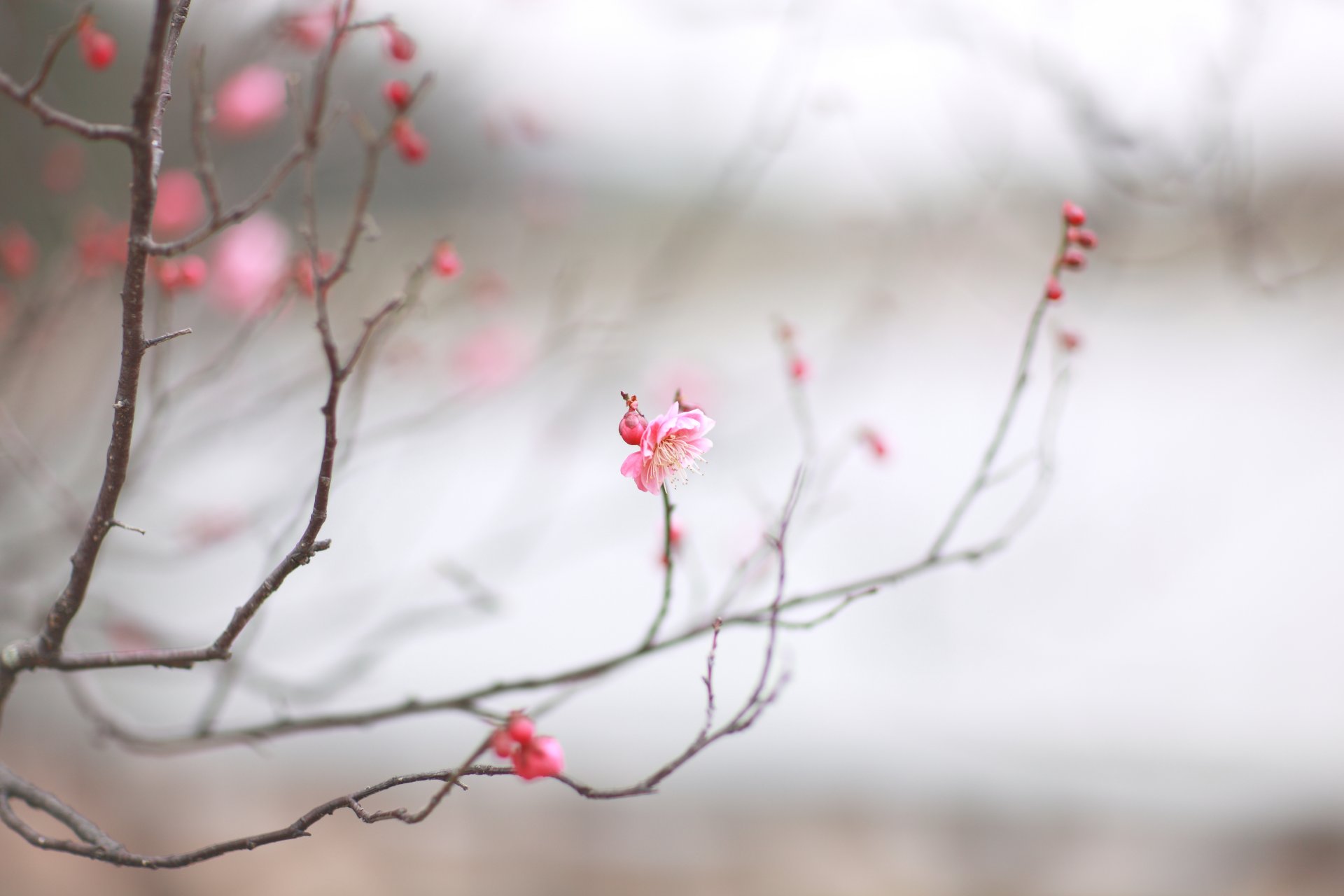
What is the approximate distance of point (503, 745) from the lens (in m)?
0.53

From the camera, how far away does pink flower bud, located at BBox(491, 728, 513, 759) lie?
53 centimetres

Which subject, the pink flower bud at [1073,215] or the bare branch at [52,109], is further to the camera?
the pink flower bud at [1073,215]

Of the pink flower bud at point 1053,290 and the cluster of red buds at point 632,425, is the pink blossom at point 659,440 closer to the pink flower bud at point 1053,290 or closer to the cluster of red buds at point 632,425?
the cluster of red buds at point 632,425

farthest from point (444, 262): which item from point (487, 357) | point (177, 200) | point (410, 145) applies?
point (487, 357)

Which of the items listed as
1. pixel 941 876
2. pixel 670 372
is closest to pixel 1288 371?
pixel 941 876

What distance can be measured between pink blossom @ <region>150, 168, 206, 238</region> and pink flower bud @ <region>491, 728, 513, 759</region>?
48.8 inches

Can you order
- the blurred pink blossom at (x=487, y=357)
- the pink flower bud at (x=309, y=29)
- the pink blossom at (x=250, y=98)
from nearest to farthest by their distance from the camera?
the pink flower bud at (x=309, y=29) → the pink blossom at (x=250, y=98) → the blurred pink blossom at (x=487, y=357)

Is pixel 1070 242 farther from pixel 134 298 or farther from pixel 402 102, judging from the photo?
pixel 134 298

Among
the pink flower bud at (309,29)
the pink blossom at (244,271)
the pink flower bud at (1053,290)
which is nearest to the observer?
the pink flower bud at (1053,290)

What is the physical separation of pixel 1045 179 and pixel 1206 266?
1.59 m

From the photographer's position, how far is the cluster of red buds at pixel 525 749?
527 mm

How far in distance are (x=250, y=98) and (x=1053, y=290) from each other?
111 centimetres

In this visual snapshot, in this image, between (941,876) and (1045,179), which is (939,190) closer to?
(1045,179)

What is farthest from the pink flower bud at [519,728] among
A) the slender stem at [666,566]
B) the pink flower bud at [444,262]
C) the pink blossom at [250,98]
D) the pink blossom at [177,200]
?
the pink blossom at [177,200]
